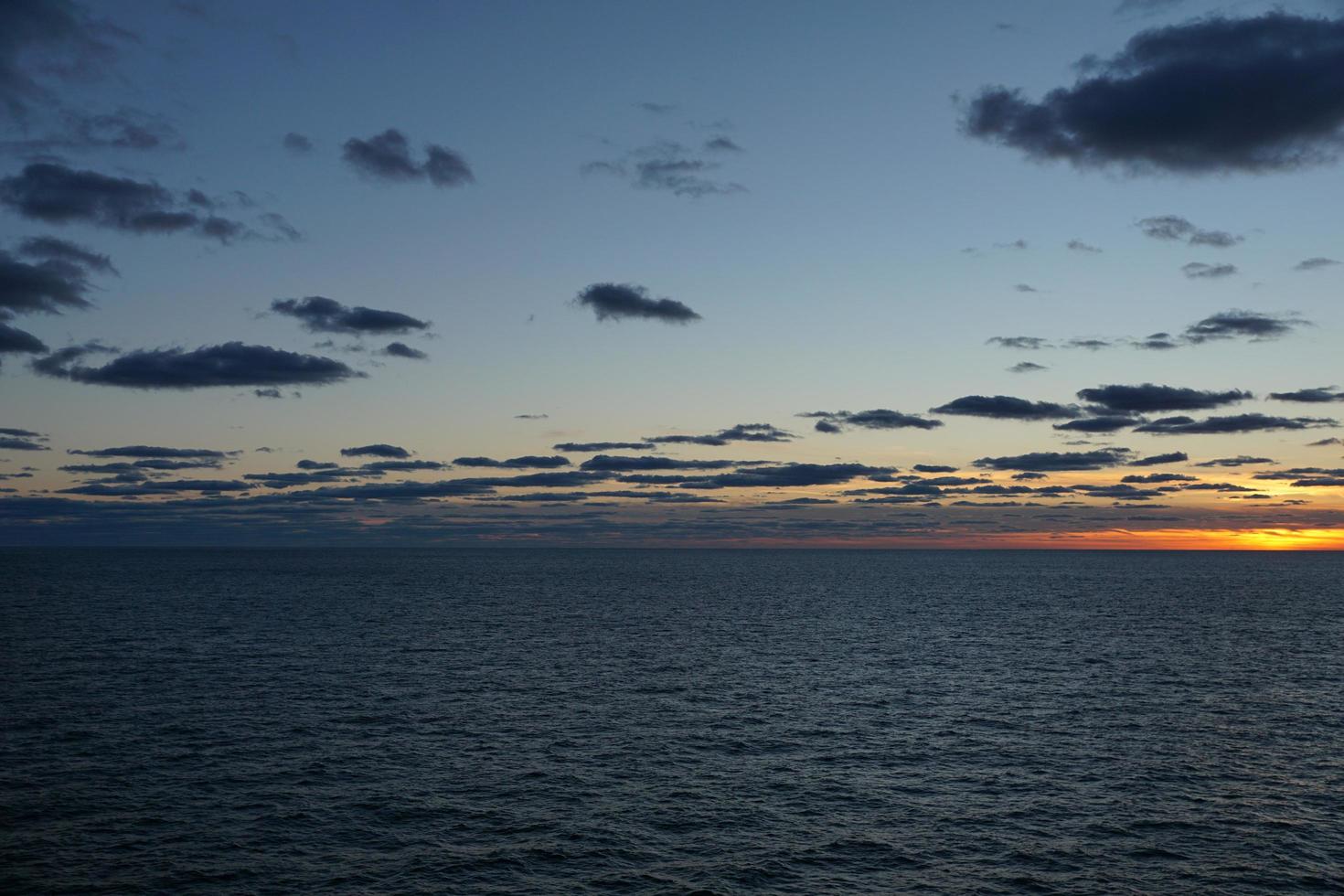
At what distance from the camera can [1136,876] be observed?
36.6 metres

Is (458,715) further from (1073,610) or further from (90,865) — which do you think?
(1073,610)

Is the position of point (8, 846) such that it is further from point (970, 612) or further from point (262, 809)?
point (970, 612)

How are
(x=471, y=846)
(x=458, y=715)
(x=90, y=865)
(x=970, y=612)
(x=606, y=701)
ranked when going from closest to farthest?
1. (x=90, y=865)
2. (x=471, y=846)
3. (x=458, y=715)
4. (x=606, y=701)
5. (x=970, y=612)

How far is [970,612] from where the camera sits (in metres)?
150

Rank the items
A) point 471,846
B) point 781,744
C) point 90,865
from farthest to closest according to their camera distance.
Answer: point 781,744
point 471,846
point 90,865

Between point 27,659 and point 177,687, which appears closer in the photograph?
point 177,687

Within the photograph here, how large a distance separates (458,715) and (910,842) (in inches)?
1329

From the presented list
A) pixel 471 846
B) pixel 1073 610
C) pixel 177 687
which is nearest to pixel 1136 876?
pixel 471 846

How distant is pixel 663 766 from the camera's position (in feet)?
168

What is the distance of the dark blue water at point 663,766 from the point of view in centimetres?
3716

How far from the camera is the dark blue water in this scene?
1463 inches

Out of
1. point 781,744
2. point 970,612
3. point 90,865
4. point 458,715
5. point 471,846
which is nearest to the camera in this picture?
point 90,865

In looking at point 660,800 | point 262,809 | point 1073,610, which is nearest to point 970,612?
point 1073,610

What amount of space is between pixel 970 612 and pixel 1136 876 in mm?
118012
